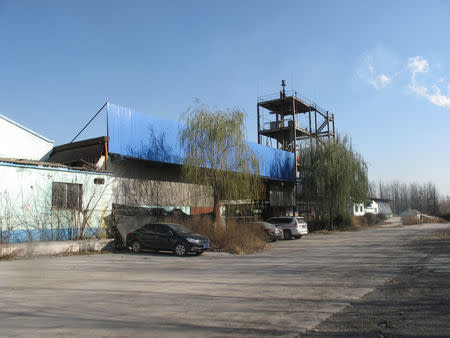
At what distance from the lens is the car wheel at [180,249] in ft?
49.2

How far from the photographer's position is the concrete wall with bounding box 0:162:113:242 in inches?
574

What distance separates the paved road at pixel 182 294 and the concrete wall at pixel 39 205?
2635 millimetres

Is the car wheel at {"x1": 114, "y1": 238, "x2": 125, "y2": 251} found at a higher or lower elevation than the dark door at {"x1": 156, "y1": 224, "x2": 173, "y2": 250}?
lower

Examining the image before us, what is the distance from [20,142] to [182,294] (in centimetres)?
2049

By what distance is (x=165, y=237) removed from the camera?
50.8ft

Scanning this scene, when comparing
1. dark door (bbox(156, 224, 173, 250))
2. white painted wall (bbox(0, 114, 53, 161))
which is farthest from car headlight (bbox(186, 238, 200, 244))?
white painted wall (bbox(0, 114, 53, 161))

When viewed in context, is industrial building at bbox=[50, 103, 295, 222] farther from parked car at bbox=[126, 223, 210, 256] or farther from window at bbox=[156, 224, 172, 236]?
window at bbox=[156, 224, 172, 236]

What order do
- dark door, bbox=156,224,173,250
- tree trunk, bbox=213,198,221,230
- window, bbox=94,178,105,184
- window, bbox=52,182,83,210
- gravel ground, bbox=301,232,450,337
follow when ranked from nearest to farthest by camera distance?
gravel ground, bbox=301,232,450,337
dark door, bbox=156,224,173,250
window, bbox=52,182,83,210
window, bbox=94,178,105,184
tree trunk, bbox=213,198,221,230

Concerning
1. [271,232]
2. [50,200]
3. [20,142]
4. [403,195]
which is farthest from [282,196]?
[403,195]

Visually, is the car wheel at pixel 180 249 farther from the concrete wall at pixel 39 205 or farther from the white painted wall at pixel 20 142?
the white painted wall at pixel 20 142

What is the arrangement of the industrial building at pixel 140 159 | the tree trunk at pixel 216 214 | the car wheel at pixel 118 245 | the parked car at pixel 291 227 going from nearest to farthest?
the car wheel at pixel 118 245 → the tree trunk at pixel 216 214 → the industrial building at pixel 140 159 → the parked car at pixel 291 227

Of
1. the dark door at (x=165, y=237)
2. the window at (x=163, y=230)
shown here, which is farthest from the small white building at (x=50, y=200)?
the dark door at (x=165, y=237)

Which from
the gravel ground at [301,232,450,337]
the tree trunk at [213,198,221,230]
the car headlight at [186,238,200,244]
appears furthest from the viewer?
the tree trunk at [213,198,221,230]

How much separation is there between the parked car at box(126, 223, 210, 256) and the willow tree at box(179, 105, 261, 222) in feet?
15.9
